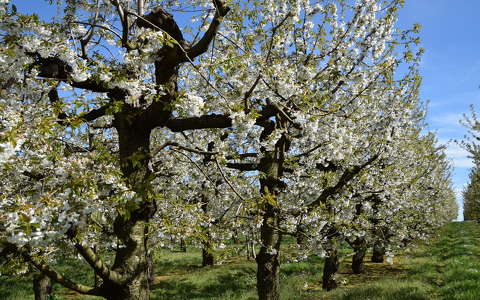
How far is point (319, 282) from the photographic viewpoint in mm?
14555

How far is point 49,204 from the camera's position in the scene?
9.34 feet

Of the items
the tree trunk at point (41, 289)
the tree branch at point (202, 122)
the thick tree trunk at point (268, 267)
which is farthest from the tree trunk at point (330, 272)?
the tree trunk at point (41, 289)

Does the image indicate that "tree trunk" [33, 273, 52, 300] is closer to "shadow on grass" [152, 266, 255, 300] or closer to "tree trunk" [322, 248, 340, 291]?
"shadow on grass" [152, 266, 255, 300]

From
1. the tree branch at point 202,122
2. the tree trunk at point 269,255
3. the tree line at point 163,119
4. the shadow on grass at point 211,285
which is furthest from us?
the shadow on grass at point 211,285

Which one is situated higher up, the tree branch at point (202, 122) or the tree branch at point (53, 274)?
the tree branch at point (202, 122)

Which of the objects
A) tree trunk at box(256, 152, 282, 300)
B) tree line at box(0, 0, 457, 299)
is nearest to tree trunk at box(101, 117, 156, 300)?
tree line at box(0, 0, 457, 299)

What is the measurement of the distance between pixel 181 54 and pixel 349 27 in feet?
16.2

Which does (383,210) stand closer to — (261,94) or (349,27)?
(349,27)

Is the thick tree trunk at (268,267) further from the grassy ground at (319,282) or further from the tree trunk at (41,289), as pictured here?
the tree trunk at (41,289)

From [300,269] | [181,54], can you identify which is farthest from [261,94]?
[300,269]

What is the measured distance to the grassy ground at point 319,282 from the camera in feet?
32.3

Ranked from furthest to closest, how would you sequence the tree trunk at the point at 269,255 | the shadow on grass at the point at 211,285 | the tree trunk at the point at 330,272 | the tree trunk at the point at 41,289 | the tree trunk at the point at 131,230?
the shadow on grass at the point at 211,285
the tree trunk at the point at 330,272
the tree trunk at the point at 41,289
the tree trunk at the point at 269,255
the tree trunk at the point at 131,230

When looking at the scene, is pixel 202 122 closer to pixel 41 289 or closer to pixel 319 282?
pixel 41 289

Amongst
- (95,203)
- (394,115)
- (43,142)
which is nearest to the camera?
(95,203)
